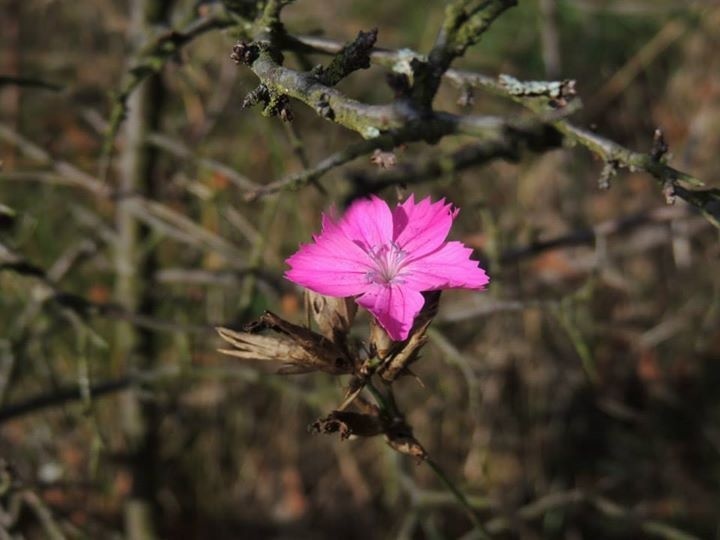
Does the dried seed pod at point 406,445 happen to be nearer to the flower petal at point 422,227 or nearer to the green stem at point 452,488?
the green stem at point 452,488

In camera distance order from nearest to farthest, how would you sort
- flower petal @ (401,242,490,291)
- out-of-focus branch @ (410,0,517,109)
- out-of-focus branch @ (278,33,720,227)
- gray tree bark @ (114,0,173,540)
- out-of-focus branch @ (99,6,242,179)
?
flower petal @ (401,242,490,291) < out-of-focus branch @ (278,33,720,227) < out-of-focus branch @ (410,0,517,109) < out-of-focus branch @ (99,6,242,179) < gray tree bark @ (114,0,173,540)

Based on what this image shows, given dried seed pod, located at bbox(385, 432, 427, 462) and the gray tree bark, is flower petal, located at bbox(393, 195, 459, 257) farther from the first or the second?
the gray tree bark

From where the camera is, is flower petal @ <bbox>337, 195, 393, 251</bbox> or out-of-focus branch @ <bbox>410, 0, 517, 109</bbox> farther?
out-of-focus branch @ <bbox>410, 0, 517, 109</bbox>

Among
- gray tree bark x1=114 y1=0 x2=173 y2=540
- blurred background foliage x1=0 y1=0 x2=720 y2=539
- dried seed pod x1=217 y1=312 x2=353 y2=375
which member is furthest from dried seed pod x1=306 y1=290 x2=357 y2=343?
blurred background foliage x1=0 y1=0 x2=720 y2=539

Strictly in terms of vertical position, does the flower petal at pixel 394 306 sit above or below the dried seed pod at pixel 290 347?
above

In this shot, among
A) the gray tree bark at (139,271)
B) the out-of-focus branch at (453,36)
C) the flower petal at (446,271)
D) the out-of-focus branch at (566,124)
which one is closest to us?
the flower petal at (446,271)

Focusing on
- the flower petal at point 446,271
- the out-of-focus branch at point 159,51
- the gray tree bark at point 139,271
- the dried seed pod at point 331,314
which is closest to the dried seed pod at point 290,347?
the dried seed pod at point 331,314

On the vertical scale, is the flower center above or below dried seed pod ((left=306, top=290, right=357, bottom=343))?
above

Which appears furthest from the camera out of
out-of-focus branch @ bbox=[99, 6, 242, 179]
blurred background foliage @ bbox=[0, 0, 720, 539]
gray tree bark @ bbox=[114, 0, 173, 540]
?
blurred background foliage @ bbox=[0, 0, 720, 539]
